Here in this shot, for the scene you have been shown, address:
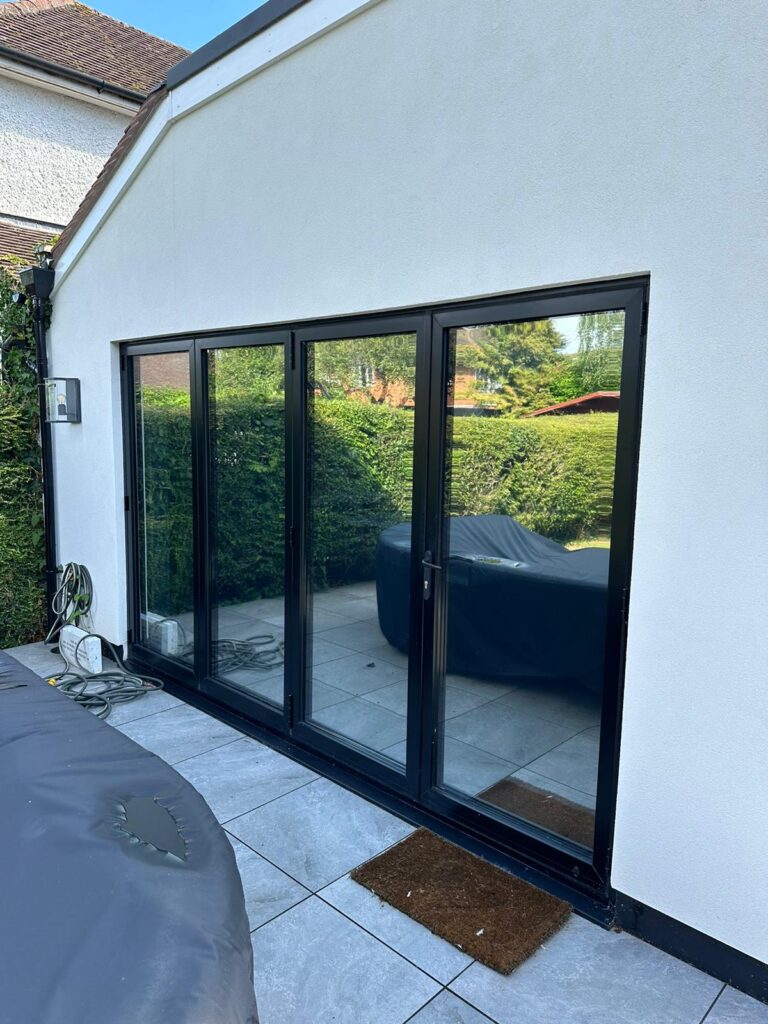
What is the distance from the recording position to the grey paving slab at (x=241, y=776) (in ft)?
12.7

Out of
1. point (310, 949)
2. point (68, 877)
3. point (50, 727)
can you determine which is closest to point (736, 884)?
point (310, 949)

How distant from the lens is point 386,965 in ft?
8.95

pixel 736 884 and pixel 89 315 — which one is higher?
pixel 89 315

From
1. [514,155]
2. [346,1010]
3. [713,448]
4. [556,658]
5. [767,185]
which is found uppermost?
[514,155]

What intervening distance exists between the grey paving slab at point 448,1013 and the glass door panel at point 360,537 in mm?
1336

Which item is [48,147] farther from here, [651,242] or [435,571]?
[651,242]

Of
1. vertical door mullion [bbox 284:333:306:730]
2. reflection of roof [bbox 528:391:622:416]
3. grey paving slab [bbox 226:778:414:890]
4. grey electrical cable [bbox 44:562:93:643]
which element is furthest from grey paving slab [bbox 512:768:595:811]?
grey electrical cable [bbox 44:562:93:643]

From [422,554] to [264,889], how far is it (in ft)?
5.61

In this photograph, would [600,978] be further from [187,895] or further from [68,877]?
[68,877]

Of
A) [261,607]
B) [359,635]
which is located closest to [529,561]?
[359,635]

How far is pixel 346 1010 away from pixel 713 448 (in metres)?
2.40

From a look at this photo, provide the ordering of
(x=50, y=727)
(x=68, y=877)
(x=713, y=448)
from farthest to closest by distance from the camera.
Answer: (x=713, y=448) → (x=50, y=727) → (x=68, y=877)

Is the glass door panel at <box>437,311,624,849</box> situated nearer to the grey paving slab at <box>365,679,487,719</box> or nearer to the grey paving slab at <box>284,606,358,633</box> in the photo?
the grey paving slab at <box>365,679,487,719</box>

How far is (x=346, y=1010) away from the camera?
2.52 meters
